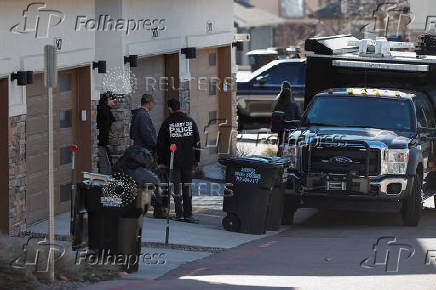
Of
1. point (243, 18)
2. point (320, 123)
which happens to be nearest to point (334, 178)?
point (320, 123)

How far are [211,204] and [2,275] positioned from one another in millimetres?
8712

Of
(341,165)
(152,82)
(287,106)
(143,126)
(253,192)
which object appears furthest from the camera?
(287,106)

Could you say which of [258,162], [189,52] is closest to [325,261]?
[258,162]

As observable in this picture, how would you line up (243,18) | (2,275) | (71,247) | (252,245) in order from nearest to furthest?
(2,275) < (71,247) < (252,245) < (243,18)

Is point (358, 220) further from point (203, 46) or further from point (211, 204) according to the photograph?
point (203, 46)

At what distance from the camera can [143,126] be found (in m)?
17.6

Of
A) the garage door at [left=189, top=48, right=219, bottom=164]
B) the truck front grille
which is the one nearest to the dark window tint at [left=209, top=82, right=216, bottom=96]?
the garage door at [left=189, top=48, right=219, bottom=164]

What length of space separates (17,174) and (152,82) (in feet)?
20.3

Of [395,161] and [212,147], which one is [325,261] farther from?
[212,147]

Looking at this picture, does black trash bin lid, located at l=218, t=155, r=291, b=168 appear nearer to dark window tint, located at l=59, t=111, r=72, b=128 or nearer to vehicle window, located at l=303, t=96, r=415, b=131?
vehicle window, located at l=303, t=96, r=415, b=131

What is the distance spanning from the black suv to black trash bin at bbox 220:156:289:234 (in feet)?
1.75

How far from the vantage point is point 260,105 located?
3188cm

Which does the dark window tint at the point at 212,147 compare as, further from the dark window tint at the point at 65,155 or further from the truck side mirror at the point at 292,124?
the dark window tint at the point at 65,155

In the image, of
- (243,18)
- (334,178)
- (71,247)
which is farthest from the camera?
(243,18)
